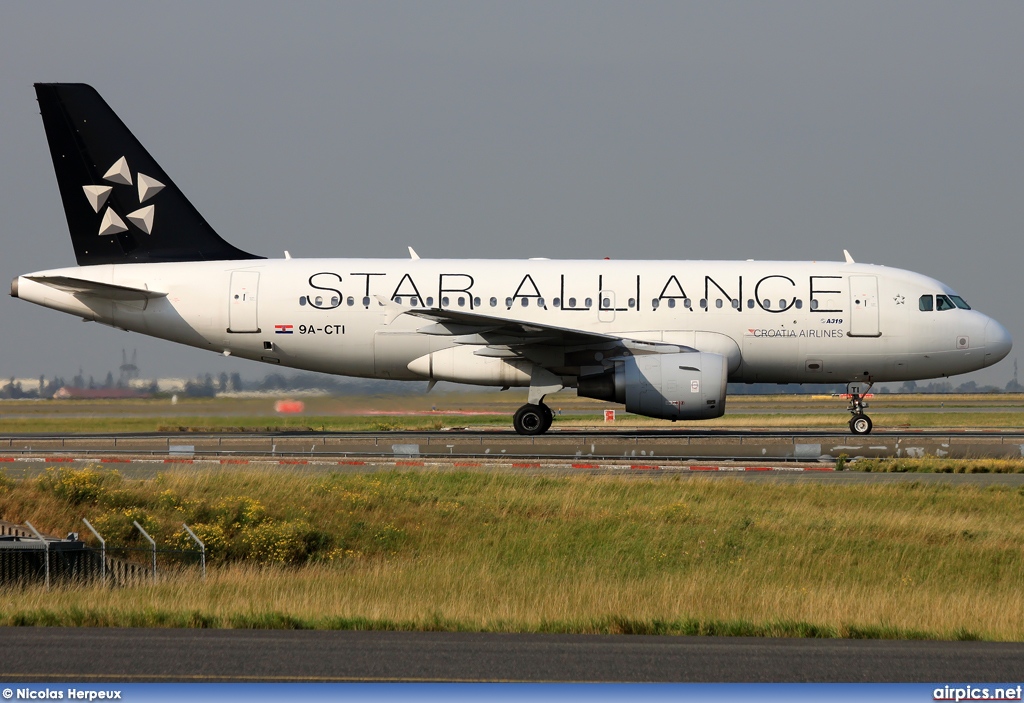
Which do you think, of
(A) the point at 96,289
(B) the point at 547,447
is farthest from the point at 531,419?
(A) the point at 96,289

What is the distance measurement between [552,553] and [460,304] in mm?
13605

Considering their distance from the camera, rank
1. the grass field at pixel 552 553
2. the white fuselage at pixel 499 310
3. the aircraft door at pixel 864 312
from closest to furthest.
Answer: the grass field at pixel 552 553 → the white fuselage at pixel 499 310 → the aircraft door at pixel 864 312

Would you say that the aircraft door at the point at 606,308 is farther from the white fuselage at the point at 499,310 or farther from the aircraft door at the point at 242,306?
the aircraft door at the point at 242,306

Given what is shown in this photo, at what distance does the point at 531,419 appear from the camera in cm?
2966

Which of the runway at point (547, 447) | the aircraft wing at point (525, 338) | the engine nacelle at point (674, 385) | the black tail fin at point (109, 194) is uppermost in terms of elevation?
the black tail fin at point (109, 194)

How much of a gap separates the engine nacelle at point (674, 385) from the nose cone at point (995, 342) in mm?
8092

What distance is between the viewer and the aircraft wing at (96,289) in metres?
28.9

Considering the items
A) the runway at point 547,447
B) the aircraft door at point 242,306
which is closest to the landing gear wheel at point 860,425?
the runway at point 547,447

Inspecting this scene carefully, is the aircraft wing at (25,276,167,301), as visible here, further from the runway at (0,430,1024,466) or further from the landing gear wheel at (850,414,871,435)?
the landing gear wheel at (850,414,871,435)

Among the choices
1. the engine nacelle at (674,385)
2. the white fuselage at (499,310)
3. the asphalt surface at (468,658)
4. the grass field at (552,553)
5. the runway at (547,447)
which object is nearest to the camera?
the asphalt surface at (468,658)

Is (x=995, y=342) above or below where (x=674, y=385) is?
above

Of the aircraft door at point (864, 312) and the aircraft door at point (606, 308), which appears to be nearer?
the aircraft door at point (606, 308)

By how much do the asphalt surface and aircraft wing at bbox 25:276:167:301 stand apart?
19897mm

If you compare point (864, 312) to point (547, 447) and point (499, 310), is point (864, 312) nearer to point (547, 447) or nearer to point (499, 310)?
point (499, 310)
